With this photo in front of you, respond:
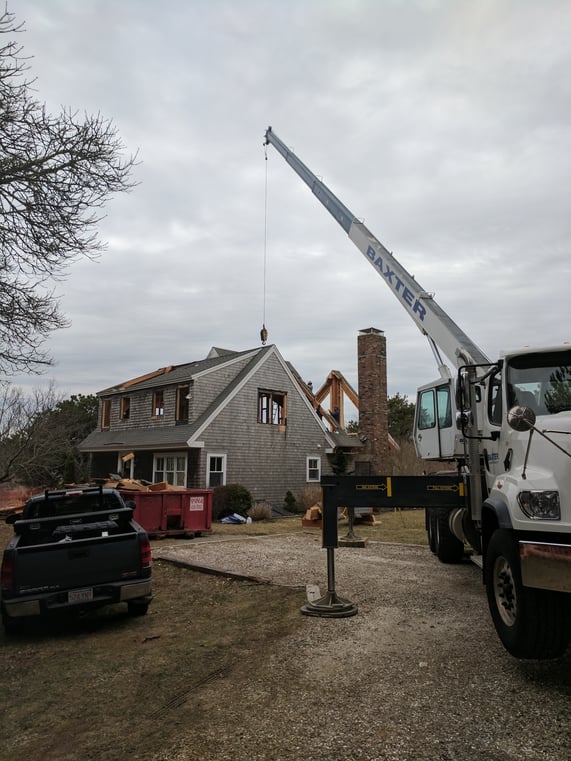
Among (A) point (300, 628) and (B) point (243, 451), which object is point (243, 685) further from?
(B) point (243, 451)

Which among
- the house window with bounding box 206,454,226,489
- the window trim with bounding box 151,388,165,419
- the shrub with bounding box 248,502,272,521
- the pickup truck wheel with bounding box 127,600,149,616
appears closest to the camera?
the pickup truck wheel with bounding box 127,600,149,616

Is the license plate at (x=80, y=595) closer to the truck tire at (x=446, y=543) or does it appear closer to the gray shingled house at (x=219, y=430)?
the truck tire at (x=446, y=543)

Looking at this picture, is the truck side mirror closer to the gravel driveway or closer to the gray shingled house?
the gravel driveway

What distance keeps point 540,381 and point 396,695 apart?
327cm

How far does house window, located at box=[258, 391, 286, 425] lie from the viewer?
2541 centimetres

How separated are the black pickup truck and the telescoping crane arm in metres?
5.63

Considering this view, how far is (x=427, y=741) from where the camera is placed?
149 inches

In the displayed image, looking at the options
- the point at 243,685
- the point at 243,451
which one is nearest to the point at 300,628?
the point at 243,685

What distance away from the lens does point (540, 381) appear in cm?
573

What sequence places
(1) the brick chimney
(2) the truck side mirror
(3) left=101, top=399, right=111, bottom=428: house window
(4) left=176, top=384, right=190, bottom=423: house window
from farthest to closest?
(3) left=101, top=399, right=111, bottom=428: house window, (1) the brick chimney, (4) left=176, top=384, right=190, bottom=423: house window, (2) the truck side mirror

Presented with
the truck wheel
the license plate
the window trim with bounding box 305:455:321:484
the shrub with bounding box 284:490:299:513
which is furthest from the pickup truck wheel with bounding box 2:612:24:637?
the window trim with bounding box 305:455:321:484

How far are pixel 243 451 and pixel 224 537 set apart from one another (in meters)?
8.60

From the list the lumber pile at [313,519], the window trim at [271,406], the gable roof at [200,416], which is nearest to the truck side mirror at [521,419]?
the lumber pile at [313,519]

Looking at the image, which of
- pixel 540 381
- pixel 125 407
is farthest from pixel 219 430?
pixel 540 381
